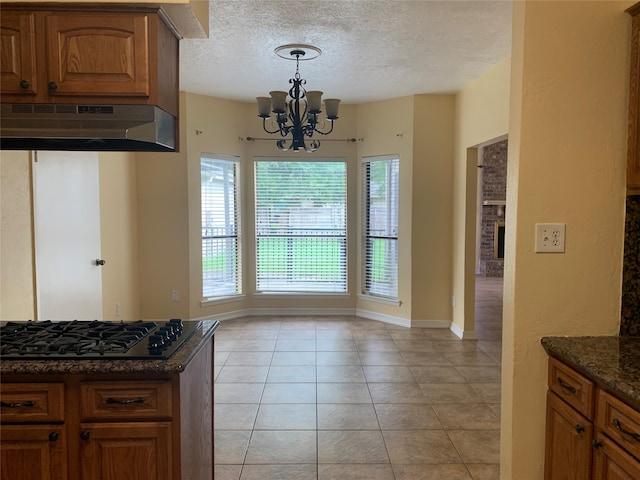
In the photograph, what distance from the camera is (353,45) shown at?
3.60 metres

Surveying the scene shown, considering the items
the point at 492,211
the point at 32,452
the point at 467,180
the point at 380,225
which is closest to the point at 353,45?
the point at 467,180

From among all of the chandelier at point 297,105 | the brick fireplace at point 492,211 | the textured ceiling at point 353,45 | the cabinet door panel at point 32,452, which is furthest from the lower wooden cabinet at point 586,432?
the brick fireplace at point 492,211

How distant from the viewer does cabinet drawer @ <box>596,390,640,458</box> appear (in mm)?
1375

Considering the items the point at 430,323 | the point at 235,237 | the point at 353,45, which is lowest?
the point at 430,323

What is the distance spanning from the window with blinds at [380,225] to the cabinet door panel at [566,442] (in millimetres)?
3693

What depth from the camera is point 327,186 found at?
591 centimetres

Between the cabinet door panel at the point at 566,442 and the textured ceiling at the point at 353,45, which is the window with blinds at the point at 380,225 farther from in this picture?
the cabinet door panel at the point at 566,442

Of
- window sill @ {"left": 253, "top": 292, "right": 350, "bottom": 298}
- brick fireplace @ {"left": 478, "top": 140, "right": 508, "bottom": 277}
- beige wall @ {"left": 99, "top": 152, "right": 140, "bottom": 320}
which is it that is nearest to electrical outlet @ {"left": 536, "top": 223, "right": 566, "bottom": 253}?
beige wall @ {"left": 99, "top": 152, "right": 140, "bottom": 320}

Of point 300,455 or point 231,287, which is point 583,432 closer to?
point 300,455

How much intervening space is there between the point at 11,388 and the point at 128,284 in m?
3.45

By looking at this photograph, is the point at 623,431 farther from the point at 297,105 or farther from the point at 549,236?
the point at 297,105

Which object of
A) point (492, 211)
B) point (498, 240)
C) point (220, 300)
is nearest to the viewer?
point (220, 300)

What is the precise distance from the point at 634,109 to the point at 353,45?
7.54ft

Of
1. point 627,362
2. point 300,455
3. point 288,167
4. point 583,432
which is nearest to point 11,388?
point 300,455
